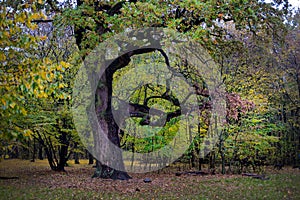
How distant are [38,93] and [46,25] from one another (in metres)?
18.6

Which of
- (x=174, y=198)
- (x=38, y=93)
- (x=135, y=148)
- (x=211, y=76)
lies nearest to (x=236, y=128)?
(x=211, y=76)

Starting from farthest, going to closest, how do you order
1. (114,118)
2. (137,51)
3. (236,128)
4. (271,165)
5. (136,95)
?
(271,165), (136,95), (236,128), (114,118), (137,51)

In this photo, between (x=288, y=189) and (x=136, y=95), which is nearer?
(x=288, y=189)

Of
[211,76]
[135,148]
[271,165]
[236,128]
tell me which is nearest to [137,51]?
[211,76]

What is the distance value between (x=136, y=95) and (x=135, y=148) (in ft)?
15.6

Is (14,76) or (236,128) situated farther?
(236,128)

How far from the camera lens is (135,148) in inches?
1021

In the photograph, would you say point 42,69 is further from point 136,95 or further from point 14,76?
point 136,95

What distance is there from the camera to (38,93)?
5.19 meters

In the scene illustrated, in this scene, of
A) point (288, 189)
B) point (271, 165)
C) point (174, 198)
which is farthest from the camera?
point (271, 165)

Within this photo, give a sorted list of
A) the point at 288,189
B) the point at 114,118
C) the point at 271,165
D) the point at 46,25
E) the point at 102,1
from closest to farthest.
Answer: the point at 288,189, the point at 102,1, the point at 114,118, the point at 46,25, the point at 271,165

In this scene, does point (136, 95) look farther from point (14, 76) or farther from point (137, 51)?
point (14, 76)

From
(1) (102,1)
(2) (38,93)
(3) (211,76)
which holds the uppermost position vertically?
(1) (102,1)

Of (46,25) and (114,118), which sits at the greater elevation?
(46,25)
